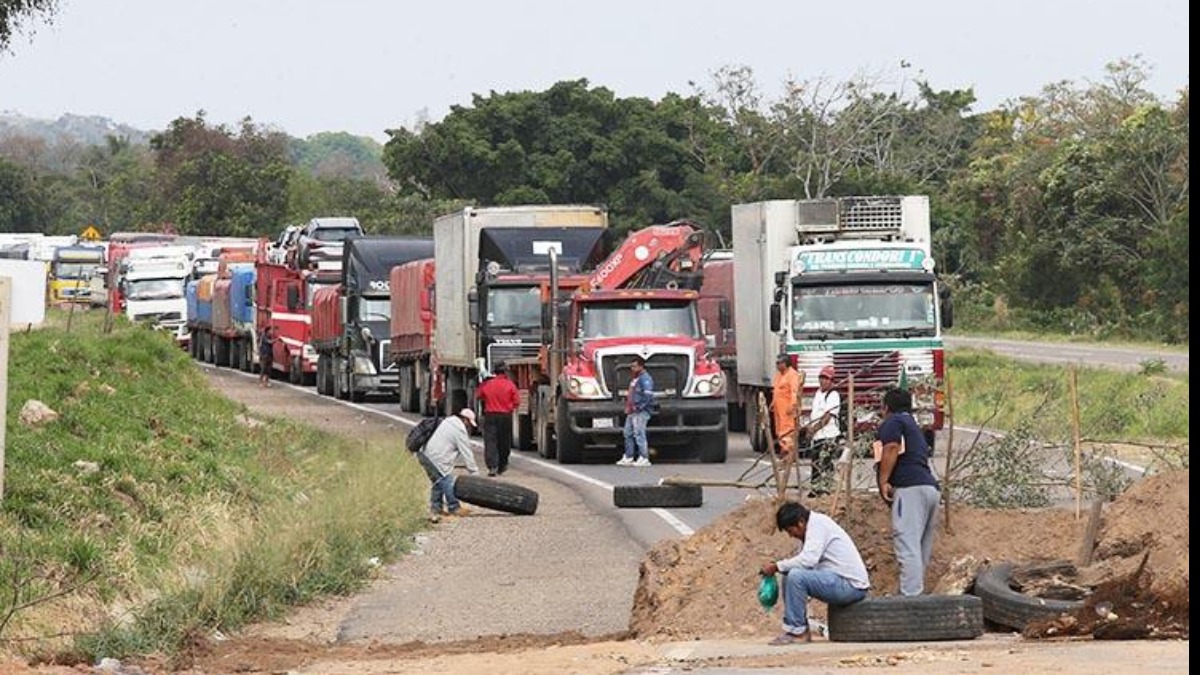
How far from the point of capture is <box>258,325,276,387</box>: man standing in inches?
2490

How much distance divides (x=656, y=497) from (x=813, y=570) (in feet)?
31.6

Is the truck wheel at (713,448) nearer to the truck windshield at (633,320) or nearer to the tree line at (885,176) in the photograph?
the truck windshield at (633,320)

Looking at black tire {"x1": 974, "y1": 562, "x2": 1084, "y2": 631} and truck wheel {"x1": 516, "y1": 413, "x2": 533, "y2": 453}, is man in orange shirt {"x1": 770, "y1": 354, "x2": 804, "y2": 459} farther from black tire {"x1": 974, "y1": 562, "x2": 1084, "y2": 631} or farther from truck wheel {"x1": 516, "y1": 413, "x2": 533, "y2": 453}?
black tire {"x1": 974, "y1": 562, "x2": 1084, "y2": 631}

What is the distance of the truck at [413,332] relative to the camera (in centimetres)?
4684

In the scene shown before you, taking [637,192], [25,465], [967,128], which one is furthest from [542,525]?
[967,128]

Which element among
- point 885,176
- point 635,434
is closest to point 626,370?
point 635,434

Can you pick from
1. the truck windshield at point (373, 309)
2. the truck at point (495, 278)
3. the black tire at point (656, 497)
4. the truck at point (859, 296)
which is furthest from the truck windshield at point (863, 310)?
the truck windshield at point (373, 309)

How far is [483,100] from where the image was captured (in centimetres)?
9206

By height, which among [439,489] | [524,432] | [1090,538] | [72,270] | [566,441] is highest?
[72,270]

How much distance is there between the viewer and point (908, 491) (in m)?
17.8

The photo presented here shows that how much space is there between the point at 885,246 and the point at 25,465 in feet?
44.2

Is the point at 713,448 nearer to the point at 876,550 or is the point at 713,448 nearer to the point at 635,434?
the point at 635,434

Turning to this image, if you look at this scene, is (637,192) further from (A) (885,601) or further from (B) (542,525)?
(A) (885,601)

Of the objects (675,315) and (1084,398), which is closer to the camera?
(675,315)
